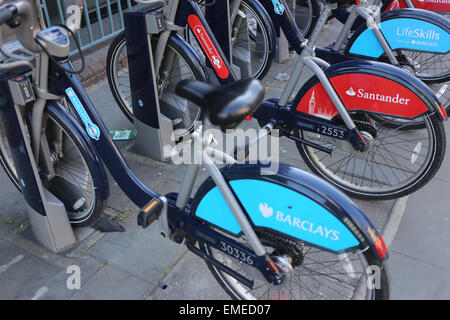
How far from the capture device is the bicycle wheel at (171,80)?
128 inches

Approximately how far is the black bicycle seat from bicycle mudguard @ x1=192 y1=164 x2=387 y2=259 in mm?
333

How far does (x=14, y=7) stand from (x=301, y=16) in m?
4.23

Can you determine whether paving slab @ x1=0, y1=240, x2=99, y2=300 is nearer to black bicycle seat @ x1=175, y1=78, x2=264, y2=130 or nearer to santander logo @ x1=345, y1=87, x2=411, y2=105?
black bicycle seat @ x1=175, y1=78, x2=264, y2=130

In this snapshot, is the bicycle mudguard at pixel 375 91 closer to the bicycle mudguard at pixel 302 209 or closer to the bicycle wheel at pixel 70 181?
the bicycle mudguard at pixel 302 209

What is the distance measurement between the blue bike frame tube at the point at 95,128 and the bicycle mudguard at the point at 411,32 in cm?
222

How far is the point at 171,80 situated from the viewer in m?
3.58

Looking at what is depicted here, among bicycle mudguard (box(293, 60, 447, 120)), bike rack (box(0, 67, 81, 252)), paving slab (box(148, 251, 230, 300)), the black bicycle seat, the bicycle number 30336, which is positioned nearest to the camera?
the black bicycle seat

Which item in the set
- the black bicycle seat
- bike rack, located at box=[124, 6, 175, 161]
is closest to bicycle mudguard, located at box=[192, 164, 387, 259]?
the black bicycle seat

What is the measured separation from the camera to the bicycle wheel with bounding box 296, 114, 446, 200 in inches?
114

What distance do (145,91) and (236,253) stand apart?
1625 mm

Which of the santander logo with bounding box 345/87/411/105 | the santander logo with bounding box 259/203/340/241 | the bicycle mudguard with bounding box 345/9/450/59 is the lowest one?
the santander logo with bounding box 259/203/340/241

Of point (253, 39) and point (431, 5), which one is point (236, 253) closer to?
point (253, 39)

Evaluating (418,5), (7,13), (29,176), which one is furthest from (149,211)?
(418,5)

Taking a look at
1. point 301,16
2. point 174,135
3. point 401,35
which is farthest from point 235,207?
point 301,16
